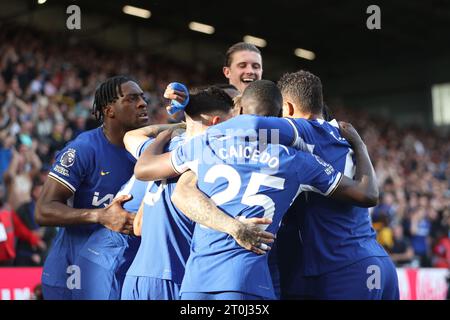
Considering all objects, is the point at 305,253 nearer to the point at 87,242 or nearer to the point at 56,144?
the point at 87,242

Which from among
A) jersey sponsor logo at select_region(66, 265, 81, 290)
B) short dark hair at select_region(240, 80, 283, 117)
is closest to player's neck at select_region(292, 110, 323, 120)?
short dark hair at select_region(240, 80, 283, 117)

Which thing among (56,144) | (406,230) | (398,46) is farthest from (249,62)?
(398,46)

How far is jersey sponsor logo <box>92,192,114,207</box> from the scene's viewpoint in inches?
225

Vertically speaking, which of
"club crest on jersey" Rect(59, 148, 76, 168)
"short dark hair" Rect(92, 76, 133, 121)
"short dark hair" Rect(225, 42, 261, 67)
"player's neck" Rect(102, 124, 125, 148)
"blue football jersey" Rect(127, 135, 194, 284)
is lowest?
"blue football jersey" Rect(127, 135, 194, 284)

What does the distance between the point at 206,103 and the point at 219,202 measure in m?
0.75

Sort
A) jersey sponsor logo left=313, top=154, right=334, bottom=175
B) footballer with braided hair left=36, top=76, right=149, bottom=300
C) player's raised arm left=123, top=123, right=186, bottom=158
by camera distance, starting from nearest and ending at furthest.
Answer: jersey sponsor logo left=313, top=154, right=334, bottom=175 → player's raised arm left=123, top=123, right=186, bottom=158 → footballer with braided hair left=36, top=76, right=149, bottom=300

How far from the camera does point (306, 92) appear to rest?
4.94 metres

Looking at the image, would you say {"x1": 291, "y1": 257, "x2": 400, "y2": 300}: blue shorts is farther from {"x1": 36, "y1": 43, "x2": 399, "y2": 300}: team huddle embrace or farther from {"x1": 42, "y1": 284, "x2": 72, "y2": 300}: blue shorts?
{"x1": 42, "y1": 284, "x2": 72, "y2": 300}: blue shorts

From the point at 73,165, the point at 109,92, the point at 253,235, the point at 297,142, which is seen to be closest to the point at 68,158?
the point at 73,165

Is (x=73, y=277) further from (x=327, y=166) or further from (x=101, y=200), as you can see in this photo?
(x=327, y=166)

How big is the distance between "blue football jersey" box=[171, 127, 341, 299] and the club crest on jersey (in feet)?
5.36

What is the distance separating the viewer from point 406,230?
17625mm

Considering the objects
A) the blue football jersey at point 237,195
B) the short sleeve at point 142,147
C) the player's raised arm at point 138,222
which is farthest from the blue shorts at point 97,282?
the blue football jersey at point 237,195

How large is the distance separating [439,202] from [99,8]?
14.4 m
